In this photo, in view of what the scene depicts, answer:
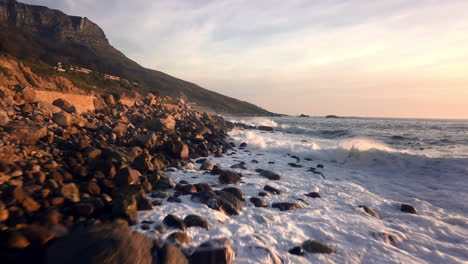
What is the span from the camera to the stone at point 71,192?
12.0 feet

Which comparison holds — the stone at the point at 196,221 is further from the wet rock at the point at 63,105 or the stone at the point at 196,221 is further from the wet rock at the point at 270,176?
the wet rock at the point at 63,105

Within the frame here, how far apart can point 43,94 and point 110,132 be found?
3.41 meters

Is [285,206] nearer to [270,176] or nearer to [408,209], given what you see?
[270,176]

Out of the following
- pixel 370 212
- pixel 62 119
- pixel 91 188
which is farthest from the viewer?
pixel 62 119

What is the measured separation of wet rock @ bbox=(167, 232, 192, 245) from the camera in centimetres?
316

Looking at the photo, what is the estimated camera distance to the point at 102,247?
253 cm

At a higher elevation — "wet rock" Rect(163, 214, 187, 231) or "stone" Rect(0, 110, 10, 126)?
"stone" Rect(0, 110, 10, 126)

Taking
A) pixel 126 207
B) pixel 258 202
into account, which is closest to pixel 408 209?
pixel 258 202

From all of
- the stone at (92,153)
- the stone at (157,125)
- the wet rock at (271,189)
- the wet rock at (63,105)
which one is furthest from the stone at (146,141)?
the wet rock at (271,189)

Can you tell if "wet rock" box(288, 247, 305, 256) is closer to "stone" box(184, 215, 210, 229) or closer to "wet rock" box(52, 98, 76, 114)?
A: "stone" box(184, 215, 210, 229)

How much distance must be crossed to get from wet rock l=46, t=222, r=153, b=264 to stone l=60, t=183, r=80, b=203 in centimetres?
103

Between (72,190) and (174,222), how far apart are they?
5.75 feet

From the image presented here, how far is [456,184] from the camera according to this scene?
6930 mm

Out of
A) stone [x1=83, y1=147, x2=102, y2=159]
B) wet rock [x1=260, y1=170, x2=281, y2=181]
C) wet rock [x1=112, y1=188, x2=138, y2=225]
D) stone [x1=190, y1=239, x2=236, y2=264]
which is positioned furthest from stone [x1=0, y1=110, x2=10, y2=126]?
wet rock [x1=260, y1=170, x2=281, y2=181]
